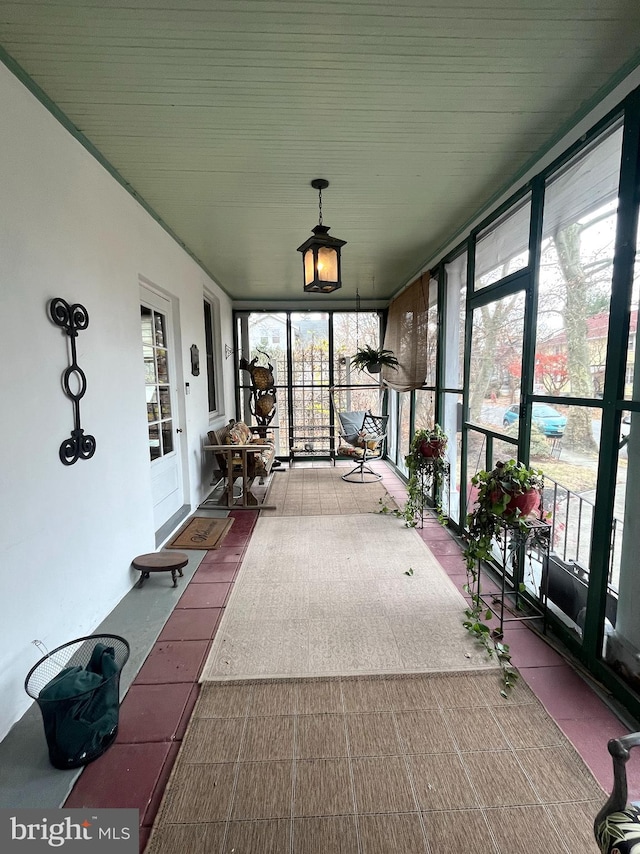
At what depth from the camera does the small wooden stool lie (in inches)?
96.8

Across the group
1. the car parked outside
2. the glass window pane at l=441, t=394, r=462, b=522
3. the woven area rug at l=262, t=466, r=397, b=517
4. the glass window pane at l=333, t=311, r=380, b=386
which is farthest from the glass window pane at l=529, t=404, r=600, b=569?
the glass window pane at l=333, t=311, r=380, b=386

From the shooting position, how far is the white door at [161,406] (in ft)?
10.0

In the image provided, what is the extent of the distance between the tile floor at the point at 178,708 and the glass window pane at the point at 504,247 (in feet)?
6.93

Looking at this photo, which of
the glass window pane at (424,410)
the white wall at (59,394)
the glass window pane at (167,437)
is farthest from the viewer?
the glass window pane at (424,410)

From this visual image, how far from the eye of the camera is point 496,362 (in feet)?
8.73

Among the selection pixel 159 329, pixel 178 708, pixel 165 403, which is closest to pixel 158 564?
pixel 178 708

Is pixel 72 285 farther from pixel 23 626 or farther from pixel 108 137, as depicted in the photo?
pixel 23 626

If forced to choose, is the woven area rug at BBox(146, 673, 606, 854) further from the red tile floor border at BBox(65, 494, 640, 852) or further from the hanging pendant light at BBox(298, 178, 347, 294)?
the hanging pendant light at BBox(298, 178, 347, 294)

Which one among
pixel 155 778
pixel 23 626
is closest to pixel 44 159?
pixel 23 626

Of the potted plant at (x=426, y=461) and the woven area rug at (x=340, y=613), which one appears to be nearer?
the woven area rug at (x=340, y=613)

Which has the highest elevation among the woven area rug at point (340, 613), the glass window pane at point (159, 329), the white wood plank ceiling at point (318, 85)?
the white wood plank ceiling at point (318, 85)

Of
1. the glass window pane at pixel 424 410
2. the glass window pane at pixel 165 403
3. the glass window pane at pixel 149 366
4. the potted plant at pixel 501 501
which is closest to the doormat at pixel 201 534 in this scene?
the glass window pane at pixel 165 403

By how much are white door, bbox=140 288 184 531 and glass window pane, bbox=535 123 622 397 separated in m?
2.67

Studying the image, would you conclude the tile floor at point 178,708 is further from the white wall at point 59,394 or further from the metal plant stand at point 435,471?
the metal plant stand at point 435,471
